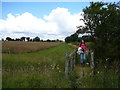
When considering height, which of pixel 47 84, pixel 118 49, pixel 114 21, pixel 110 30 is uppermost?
pixel 114 21

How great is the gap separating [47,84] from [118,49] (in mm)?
5050

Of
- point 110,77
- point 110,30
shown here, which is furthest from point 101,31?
point 110,77

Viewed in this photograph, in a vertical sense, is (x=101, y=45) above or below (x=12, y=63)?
above

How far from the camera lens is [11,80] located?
5195 millimetres

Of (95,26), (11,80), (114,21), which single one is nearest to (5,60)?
(11,80)

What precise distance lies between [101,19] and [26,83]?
23.1 ft

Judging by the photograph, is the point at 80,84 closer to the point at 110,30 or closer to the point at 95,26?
the point at 110,30

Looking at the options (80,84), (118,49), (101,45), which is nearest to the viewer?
(80,84)

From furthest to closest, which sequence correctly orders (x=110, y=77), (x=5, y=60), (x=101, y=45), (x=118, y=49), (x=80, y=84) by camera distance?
(x=5, y=60)
(x=101, y=45)
(x=118, y=49)
(x=110, y=77)
(x=80, y=84)

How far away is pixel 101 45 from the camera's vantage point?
8859 millimetres

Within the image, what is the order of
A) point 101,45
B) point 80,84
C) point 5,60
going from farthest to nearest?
point 5,60 → point 101,45 → point 80,84

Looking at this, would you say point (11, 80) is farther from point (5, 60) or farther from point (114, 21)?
point (114, 21)

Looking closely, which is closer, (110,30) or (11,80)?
(11,80)

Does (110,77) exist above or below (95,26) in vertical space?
below
